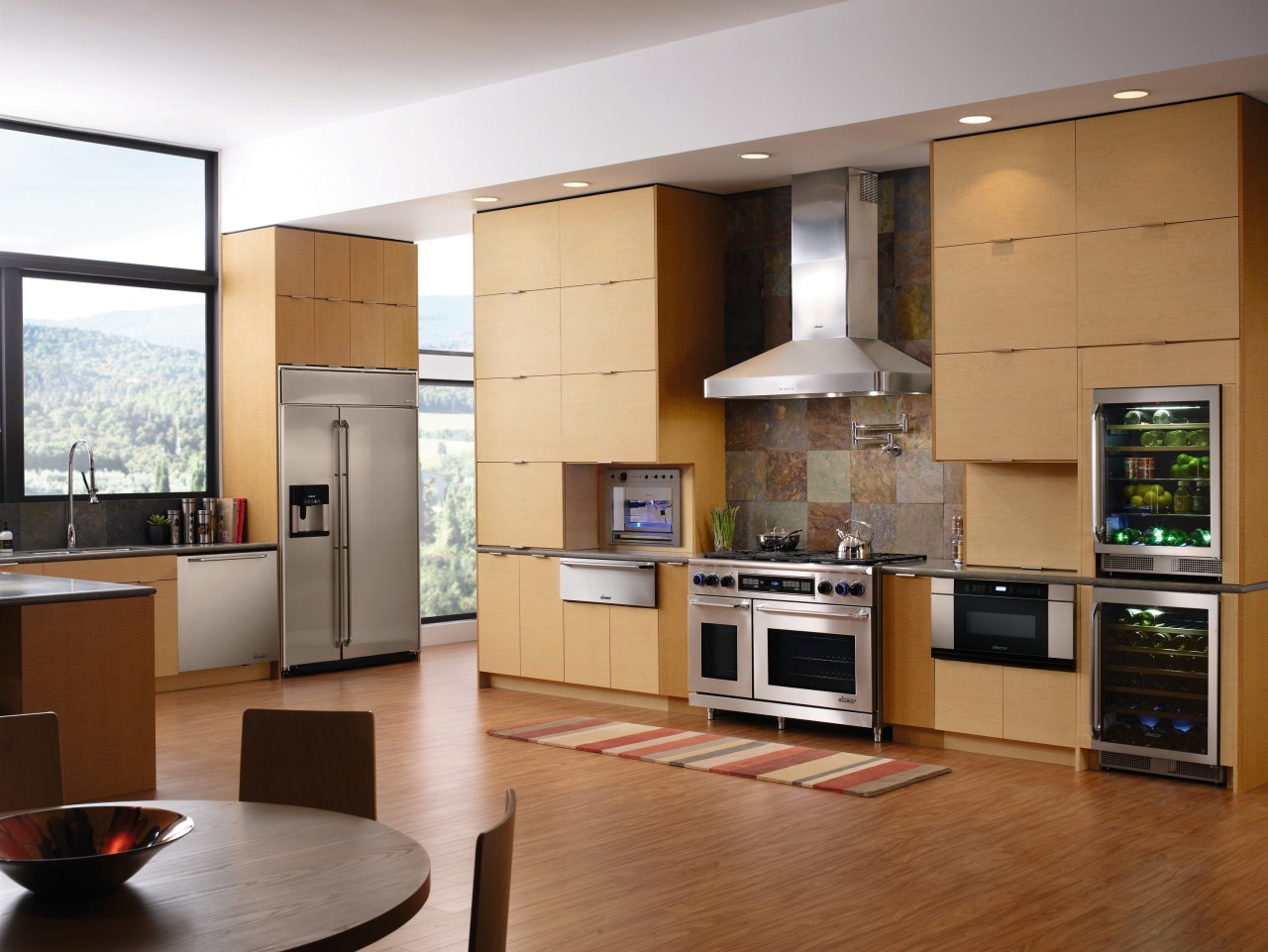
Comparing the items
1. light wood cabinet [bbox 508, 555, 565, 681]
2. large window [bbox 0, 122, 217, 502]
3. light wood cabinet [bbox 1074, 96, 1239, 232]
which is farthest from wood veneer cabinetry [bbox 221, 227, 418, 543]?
light wood cabinet [bbox 1074, 96, 1239, 232]

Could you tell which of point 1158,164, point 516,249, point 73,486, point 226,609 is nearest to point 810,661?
point 1158,164

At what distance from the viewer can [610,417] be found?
7.38 metres

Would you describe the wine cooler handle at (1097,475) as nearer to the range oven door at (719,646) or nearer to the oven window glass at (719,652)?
the range oven door at (719,646)

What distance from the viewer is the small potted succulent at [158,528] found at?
8.32m

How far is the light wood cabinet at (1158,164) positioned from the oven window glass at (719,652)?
262cm

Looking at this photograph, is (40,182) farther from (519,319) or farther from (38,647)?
(38,647)

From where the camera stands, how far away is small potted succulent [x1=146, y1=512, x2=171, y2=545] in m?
8.32

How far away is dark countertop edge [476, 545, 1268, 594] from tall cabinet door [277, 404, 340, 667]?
165cm

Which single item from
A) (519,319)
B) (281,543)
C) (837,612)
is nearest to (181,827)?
(837,612)

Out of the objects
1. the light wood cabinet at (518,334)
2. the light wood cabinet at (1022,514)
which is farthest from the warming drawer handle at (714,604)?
the light wood cabinet at (518,334)

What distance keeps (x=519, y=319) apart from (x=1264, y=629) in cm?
426

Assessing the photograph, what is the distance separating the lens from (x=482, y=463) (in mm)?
8047

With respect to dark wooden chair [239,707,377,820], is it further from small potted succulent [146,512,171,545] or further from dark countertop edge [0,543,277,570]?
small potted succulent [146,512,171,545]

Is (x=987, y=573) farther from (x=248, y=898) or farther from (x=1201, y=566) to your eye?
(x=248, y=898)
